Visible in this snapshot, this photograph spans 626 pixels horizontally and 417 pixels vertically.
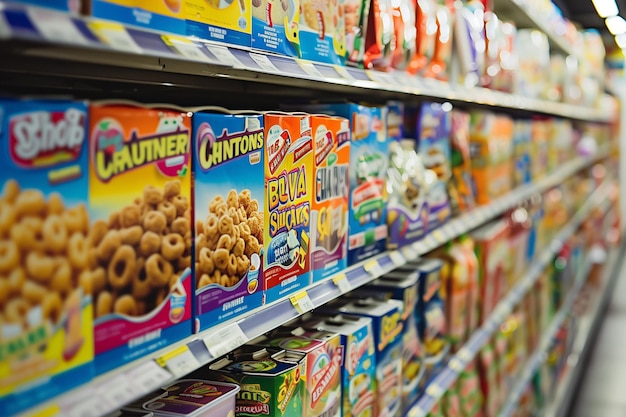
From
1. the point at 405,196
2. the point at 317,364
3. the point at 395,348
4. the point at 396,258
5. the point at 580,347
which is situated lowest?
the point at 580,347

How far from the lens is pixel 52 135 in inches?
34.0

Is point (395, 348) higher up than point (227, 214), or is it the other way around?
point (227, 214)

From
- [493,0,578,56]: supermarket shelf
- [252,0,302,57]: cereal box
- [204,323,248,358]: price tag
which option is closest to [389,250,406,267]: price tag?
[252,0,302,57]: cereal box

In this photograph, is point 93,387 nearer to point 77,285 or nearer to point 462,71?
→ point 77,285

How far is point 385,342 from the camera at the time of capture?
194 centimetres

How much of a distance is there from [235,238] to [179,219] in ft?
0.58

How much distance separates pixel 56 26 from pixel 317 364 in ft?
3.10

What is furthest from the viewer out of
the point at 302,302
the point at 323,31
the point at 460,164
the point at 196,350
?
the point at 460,164

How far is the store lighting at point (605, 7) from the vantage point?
6238mm

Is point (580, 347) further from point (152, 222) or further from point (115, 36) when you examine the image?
point (115, 36)

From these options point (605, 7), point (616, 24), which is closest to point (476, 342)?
point (605, 7)

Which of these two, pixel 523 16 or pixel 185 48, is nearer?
pixel 185 48

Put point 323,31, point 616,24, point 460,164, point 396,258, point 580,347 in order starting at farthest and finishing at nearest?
point 616,24, point 580,347, point 460,164, point 396,258, point 323,31

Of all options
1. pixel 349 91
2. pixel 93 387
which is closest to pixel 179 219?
pixel 93 387
